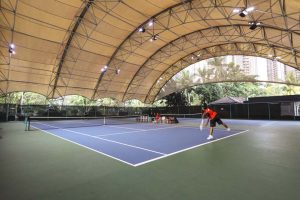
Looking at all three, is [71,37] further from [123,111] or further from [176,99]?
[176,99]

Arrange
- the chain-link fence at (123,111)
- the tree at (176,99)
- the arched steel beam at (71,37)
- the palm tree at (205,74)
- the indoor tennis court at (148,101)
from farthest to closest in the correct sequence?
1. the tree at (176,99)
2. the palm tree at (205,74)
3. the chain-link fence at (123,111)
4. the arched steel beam at (71,37)
5. the indoor tennis court at (148,101)

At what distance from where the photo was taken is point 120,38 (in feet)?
71.5

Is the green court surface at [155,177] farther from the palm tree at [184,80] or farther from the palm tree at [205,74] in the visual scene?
the palm tree at [184,80]

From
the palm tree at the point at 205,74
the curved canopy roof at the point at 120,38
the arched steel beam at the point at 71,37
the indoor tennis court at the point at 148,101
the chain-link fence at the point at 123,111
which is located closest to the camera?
the indoor tennis court at the point at 148,101

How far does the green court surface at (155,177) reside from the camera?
3.25 meters

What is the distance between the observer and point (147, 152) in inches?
245

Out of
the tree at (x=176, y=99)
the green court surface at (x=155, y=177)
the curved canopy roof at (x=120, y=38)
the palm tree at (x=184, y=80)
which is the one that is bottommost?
the green court surface at (x=155, y=177)

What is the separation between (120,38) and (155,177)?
2001 cm

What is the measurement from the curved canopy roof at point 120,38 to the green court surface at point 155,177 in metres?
12.2

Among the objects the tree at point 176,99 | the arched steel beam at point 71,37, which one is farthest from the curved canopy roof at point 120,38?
the tree at point 176,99

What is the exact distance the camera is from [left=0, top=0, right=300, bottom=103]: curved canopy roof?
619 inches

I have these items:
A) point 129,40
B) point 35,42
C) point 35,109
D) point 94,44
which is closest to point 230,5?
point 129,40

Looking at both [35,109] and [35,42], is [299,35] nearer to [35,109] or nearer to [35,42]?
[35,42]

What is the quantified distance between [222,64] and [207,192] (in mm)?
27966
